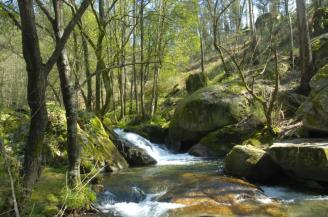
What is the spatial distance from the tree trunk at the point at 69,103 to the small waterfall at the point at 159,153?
6.88 m

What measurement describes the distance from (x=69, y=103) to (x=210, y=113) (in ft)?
31.1

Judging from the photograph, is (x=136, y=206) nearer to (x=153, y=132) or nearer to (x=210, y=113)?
(x=210, y=113)

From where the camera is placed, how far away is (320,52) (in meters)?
16.6

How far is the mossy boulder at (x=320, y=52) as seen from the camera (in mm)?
15930

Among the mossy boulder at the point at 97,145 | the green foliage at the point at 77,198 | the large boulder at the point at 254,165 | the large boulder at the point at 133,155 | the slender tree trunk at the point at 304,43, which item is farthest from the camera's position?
the slender tree trunk at the point at 304,43

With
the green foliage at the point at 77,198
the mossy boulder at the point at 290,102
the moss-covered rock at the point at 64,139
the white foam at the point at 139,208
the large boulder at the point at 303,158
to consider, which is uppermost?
the mossy boulder at the point at 290,102

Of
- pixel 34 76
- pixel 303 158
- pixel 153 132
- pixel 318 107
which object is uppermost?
pixel 34 76

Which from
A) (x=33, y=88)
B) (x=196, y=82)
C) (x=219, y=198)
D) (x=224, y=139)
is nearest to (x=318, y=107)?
(x=219, y=198)

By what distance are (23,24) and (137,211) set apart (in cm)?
465

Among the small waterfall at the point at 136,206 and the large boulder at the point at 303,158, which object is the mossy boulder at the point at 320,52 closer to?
the large boulder at the point at 303,158

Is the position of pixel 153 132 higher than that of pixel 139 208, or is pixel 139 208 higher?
pixel 153 132

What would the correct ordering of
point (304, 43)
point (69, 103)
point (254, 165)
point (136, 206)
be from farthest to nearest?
point (304, 43) < point (254, 165) < point (136, 206) < point (69, 103)

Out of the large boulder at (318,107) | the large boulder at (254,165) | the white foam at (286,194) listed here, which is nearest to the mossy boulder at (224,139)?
the large boulder at (318,107)

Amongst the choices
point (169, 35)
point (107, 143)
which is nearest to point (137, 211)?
point (107, 143)
